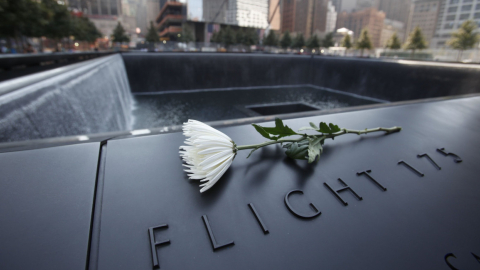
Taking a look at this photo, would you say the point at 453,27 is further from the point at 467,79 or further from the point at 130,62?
the point at 130,62

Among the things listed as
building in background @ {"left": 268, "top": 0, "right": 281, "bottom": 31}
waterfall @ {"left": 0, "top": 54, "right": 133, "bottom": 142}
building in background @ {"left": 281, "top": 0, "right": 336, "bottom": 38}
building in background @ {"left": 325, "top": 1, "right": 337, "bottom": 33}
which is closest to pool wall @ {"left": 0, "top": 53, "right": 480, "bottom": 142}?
waterfall @ {"left": 0, "top": 54, "right": 133, "bottom": 142}

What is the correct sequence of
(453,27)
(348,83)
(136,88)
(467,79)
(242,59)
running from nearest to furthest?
(467,79)
(136,88)
(348,83)
(242,59)
(453,27)

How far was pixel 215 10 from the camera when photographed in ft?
125

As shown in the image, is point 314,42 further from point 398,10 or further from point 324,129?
point 398,10

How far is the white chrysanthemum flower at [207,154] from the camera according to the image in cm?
56

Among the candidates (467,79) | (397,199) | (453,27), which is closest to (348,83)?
(467,79)

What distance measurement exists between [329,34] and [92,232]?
95.6 feet

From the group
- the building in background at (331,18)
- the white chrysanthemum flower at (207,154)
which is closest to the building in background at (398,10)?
the building in background at (331,18)

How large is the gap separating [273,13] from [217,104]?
119 ft

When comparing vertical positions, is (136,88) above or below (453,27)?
below

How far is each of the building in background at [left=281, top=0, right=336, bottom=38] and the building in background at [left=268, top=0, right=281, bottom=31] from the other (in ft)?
2.64

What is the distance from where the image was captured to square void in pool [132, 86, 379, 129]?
550 cm

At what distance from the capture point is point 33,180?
520 millimetres

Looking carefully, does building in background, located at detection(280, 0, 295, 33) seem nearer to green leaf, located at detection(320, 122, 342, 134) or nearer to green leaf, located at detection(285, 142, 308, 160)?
green leaf, located at detection(320, 122, 342, 134)
